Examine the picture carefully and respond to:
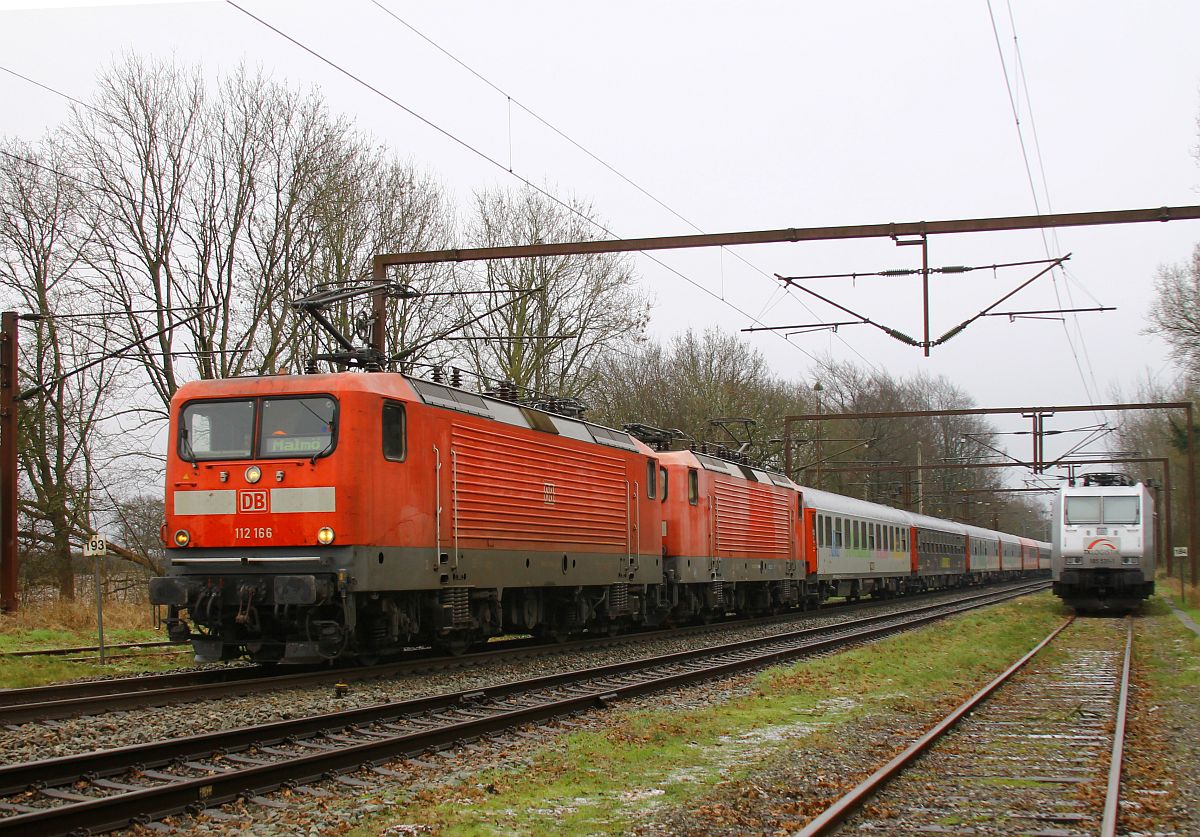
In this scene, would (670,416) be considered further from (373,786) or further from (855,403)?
(373,786)

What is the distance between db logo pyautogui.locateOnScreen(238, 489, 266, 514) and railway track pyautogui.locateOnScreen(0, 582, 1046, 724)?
6.32 feet

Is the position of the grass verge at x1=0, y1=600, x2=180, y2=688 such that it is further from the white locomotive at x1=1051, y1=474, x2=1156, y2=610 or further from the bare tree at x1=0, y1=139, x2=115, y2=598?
the white locomotive at x1=1051, y1=474, x2=1156, y2=610

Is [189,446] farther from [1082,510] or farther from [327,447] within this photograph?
[1082,510]

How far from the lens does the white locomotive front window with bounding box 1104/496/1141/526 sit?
29.6 meters

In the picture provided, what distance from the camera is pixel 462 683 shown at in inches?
546

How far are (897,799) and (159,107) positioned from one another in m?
27.4

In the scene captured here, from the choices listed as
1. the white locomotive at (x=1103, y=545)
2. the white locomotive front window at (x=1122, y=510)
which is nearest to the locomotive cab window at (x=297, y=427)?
the white locomotive at (x=1103, y=545)

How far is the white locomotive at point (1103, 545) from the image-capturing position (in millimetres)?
29141

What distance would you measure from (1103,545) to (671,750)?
2297 centimetres

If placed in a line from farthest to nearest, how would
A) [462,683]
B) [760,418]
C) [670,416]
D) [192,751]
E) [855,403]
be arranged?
1. [855,403]
2. [760,418]
3. [670,416]
4. [462,683]
5. [192,751]

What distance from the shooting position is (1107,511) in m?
29.8

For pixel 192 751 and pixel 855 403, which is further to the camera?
pixel 855 403

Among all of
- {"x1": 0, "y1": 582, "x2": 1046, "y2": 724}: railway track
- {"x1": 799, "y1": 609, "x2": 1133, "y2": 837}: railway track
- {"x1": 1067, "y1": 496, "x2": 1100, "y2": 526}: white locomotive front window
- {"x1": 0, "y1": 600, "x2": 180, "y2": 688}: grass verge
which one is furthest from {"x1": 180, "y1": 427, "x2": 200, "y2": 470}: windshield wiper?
{"x1": 1067, "y1": 496, "x2": 1100, "y2": 526}: white locomotive front window

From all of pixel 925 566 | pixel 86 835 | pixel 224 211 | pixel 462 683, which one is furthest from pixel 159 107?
pixel 925 566
